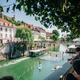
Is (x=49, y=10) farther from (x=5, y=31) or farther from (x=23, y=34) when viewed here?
(x=5, y=31)

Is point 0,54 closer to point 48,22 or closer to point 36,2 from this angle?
point 48,22

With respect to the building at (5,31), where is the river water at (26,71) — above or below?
below

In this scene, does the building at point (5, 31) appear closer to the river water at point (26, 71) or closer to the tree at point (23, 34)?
the tree at point (23, 34)

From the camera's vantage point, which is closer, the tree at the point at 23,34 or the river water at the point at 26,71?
the river water at the point at 26,71

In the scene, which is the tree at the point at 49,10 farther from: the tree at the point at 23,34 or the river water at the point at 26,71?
the tree at the point at 23,34

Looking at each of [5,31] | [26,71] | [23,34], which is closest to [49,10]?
[26,71]

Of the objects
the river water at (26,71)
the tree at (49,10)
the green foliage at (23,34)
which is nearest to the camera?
the tree at (49,10)

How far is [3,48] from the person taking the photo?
23125 mm

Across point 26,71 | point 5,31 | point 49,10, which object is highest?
point 5,31

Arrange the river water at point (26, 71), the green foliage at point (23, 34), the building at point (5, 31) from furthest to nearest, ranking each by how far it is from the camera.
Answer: the building at point (5, 31) → the green foliage at point (23, 34) → the river water at point (26, 71)

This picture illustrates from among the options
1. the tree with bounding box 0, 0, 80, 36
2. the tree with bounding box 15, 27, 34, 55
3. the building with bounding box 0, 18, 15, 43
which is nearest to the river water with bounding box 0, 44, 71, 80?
the tree with bounding box 15, 27, 34, 55

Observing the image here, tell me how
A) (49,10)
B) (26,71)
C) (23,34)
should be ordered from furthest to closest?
(23,34), (26,71), (49,10)

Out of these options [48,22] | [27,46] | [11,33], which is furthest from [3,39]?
[48,22]

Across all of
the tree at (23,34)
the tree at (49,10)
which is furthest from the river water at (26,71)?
the tree at (49,10)
